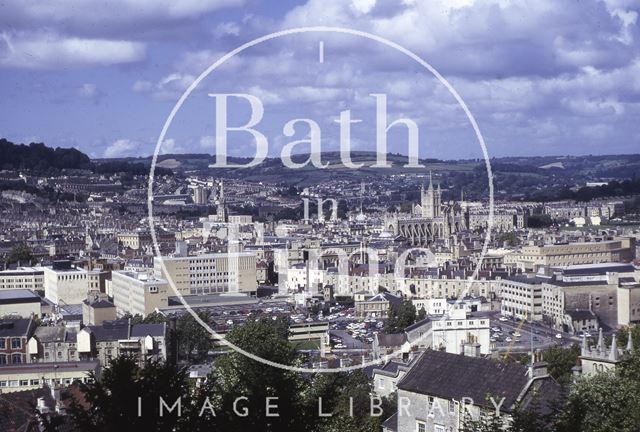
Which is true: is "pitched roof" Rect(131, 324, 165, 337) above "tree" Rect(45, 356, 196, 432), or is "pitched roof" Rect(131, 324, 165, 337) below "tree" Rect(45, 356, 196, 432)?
below

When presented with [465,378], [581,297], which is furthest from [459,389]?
[581,297]

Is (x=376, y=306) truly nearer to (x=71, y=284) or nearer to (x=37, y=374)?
(x=71, y=284)

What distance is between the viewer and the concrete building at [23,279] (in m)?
34.9

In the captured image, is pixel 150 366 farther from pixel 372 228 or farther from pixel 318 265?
pixel 372 228

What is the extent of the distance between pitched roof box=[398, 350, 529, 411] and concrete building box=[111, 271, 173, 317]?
62.4 ft

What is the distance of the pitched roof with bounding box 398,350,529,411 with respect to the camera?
792 centimetres

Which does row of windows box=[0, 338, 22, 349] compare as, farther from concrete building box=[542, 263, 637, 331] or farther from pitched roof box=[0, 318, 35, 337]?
concrete building box=[542, 263, 637, 331]

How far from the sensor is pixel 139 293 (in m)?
28.1

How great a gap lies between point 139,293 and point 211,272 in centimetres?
→ 515

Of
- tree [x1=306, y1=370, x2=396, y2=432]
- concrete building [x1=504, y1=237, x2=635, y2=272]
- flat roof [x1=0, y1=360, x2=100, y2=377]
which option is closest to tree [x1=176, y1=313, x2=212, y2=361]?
flat roof [x1=0, y1=360, x2=100, y2=377]

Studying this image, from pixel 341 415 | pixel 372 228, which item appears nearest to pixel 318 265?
pixel 372 228

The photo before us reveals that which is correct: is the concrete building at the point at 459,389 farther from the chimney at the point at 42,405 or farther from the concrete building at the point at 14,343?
the concrete building at the point at 14,343

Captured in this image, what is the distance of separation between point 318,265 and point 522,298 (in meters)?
8.76

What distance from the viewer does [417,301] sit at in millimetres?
28031
